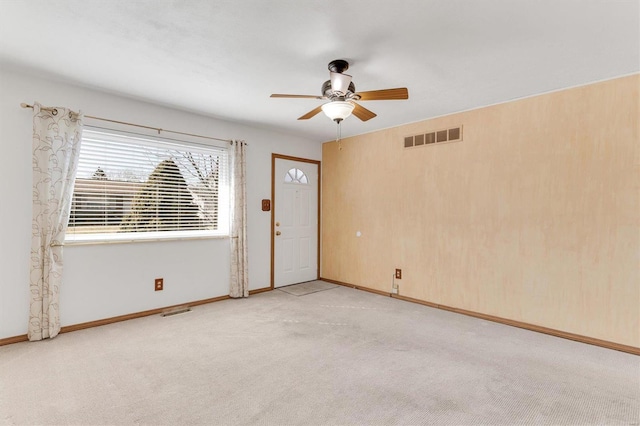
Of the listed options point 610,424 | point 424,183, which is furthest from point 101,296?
point 610,424

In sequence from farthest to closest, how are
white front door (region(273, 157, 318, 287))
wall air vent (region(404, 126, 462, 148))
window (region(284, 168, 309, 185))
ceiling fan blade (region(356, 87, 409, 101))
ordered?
window (region(284, 168, 309, 185))
white front door (region(273, 157, 318, 287))
wall air vent (region(404, 126, 462, 148))
ceiling fan blade (region(356, 87, 409, 101))

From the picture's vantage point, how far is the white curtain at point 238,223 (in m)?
4.51

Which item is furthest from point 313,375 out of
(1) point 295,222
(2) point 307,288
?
(1) point 295,222

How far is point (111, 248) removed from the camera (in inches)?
139

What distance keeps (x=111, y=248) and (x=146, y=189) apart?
0.76m

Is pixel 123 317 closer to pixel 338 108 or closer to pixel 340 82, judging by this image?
pixel 338 108

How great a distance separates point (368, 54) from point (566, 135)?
226 cm

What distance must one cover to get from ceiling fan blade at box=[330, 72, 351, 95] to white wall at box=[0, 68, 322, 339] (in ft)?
7.96

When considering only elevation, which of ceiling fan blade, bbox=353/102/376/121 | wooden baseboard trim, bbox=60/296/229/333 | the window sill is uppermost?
ceiling fan blade, bbox=353/102/376/121

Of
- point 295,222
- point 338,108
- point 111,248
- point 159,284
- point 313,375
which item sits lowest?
point 313,375

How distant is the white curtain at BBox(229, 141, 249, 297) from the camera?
451 centimetres

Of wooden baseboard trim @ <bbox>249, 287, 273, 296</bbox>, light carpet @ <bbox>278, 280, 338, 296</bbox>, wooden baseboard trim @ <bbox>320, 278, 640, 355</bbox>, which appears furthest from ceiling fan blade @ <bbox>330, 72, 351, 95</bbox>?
wooden baseboard trim @ <bbox>249, 287, 273, 296</bbox>

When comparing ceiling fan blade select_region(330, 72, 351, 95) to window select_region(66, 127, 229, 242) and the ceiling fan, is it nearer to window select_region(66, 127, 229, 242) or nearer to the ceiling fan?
the ceiling fan

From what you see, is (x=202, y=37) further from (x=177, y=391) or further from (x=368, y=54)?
(x=177, y=391)
